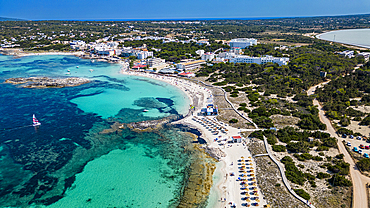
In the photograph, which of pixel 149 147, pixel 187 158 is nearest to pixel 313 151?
pixel 187 158

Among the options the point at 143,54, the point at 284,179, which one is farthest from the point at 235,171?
the point at 143,54

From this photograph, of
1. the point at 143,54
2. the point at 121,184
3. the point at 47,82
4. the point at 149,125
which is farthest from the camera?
the point at 143,54

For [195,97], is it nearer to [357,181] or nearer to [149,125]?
[149,125]

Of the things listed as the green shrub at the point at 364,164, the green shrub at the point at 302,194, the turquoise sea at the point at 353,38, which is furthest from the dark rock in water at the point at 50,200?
the turquoise sea at the point at 353,38

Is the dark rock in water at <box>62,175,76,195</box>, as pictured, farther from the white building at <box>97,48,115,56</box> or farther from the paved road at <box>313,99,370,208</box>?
the white building at <box>97,48,115,56</box>

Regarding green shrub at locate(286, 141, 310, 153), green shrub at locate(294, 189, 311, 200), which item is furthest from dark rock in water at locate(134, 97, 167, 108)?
green shrub at locate(294, 189, 311, 200)

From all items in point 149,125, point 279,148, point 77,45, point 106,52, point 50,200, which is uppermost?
point 77,45

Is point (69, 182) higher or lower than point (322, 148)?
lower

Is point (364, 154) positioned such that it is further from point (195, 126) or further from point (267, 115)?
point (195, 126)
